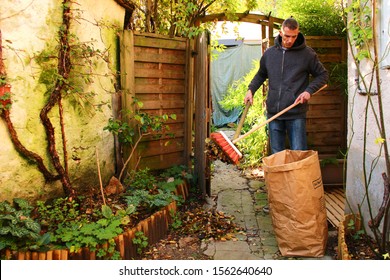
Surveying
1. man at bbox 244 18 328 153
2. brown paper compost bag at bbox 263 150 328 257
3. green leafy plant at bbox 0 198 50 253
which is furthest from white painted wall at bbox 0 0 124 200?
brown paper compost bag at bbox 263 150 328 257

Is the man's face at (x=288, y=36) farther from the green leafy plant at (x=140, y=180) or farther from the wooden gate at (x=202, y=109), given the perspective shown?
the green leafy plant at (x=140, y=180)

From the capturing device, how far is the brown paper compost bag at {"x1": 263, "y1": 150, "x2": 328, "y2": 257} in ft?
12.0

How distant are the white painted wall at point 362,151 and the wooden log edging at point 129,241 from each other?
5.96 feet

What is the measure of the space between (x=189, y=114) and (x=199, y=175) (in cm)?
85

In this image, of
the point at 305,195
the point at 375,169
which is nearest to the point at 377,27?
the point at 375,169

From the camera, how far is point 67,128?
4465 millimetres

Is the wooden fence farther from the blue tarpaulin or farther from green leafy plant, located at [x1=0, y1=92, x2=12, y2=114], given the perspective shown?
the blue tarpaulin

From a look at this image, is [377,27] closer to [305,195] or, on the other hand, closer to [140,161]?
[305,195]

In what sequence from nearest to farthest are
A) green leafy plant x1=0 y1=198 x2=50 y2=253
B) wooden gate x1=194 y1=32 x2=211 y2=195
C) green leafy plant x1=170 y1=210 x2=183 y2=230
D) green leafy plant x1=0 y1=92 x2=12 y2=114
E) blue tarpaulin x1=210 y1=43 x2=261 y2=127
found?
green leafy plant x1=0 y1=198 x2=50 y2=253, green leafy plant x1=0 y1=92 x2=12 y2=114, green leafy plant x1=170 y1=210 x2=183 y2=230, wooden gate x1=194 y1=32 x2=211 y2=195, blue tarpaulin x1=210 y1=43 x2=261 y2=127

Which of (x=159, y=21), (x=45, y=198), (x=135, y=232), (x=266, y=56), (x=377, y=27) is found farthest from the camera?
(x=159, y=21)

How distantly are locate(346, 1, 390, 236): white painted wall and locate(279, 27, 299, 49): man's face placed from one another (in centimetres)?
69

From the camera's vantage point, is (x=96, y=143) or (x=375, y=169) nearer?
(x=375, y=169)

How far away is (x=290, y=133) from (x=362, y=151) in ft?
3.16

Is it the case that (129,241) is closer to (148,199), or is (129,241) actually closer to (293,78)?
(148,199)
